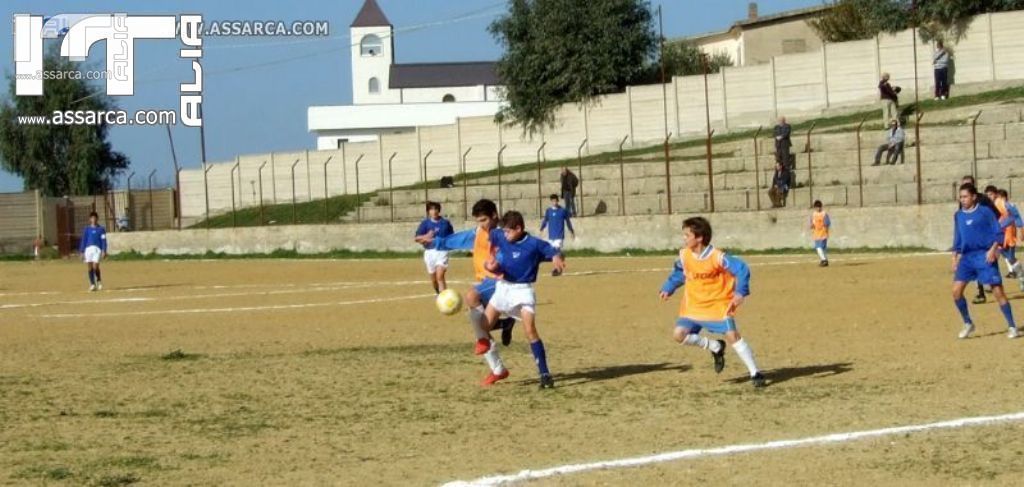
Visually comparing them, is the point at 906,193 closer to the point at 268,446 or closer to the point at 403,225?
the point at 403,225

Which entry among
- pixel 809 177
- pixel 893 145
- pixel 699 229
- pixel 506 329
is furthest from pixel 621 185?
pixel 699 229

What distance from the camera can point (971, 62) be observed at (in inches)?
1949

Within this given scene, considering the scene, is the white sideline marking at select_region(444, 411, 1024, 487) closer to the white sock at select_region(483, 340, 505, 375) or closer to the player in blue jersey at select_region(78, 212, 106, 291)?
the white sock at select_region(483, 340, 505, 375)

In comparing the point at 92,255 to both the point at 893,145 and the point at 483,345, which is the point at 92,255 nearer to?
the point at 893,145

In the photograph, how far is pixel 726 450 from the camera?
34.2ft

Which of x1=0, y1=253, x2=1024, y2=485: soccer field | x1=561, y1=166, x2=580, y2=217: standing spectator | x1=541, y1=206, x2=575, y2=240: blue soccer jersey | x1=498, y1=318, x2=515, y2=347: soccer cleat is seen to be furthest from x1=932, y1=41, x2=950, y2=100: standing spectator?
x1=498, y1=318, x2=515, y2=347: soccer cleat

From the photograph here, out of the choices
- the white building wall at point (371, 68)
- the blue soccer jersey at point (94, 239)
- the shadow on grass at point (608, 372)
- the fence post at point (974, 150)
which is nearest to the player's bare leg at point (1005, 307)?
the shadow on grass at point (608, 372)

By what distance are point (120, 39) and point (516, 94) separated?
16424 millimetres

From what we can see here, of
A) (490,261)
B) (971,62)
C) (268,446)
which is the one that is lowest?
(268,446)

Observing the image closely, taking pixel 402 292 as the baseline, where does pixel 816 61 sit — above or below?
above

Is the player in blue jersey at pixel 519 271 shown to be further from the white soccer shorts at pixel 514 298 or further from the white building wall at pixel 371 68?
the white building wall at pixel 371 68

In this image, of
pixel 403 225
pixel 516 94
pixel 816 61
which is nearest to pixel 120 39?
pixel 403 225

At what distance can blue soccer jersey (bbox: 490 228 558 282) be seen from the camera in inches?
556

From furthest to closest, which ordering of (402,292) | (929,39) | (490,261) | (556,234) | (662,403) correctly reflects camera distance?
(929,39) < (556,234) < (402,292) < (490,261) < (662,403)
